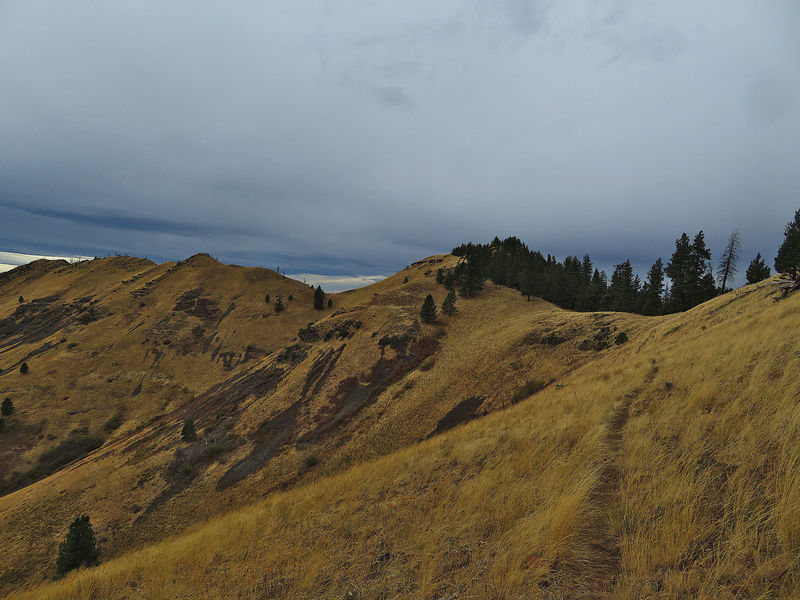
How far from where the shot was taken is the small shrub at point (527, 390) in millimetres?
19609

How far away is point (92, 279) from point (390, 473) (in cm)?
14898

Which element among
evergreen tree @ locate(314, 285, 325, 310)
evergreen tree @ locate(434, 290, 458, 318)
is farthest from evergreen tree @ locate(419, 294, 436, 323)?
evergreen tree @ locate(314, 285, 325, 310)

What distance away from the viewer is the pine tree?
172 ft

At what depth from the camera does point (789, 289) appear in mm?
15500

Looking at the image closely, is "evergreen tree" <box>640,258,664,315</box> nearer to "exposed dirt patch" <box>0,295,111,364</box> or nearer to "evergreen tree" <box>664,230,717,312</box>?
"evergreen tree" <box>664,230,717,312</box>

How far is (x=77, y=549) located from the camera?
14.8m

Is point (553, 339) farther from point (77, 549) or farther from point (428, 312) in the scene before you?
point (77, 549)

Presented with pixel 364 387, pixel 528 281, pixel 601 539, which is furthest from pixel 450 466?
pixel 528 281

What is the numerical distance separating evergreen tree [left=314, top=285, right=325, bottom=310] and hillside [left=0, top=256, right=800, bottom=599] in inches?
1519

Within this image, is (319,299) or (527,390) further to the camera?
(319,299)

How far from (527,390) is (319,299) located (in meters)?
75.9

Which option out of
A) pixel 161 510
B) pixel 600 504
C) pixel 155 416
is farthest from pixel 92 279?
pixel 600 504

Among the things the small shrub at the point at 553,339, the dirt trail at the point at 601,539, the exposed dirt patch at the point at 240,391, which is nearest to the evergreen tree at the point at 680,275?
the small shrub at the point at 553,339

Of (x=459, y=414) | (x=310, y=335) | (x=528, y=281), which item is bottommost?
(x=459, y=414)
